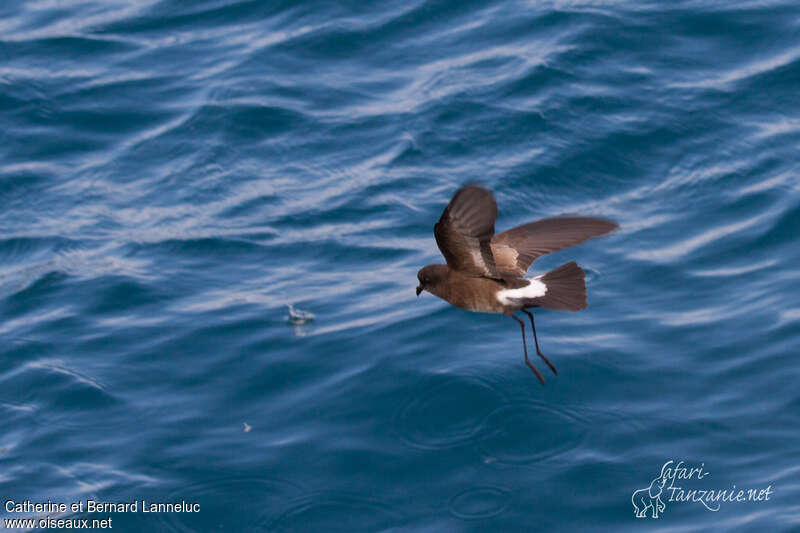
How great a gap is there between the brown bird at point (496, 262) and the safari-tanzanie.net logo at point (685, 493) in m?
2.02

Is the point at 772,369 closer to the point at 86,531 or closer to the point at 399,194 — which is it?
the point at 399,194

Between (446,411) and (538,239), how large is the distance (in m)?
2.49

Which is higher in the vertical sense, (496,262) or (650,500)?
(496,262)

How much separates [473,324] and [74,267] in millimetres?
4153

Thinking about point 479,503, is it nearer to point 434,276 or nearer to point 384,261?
point 434,276

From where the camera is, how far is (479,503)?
8.30 meters

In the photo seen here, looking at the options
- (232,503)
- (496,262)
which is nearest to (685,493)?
(496,262)

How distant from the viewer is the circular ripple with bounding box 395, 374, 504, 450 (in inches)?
352

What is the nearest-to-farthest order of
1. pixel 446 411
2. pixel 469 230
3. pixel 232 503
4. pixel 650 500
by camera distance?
pixel 469 230
pixel 650 500
pixel 232 503
pixel 446 411

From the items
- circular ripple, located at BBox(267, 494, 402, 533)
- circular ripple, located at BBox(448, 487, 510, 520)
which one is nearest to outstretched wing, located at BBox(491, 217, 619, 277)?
circular ripple, located at BBox(448, 487, 510, 520)

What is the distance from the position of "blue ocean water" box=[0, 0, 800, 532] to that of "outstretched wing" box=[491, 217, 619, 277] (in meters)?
2.16

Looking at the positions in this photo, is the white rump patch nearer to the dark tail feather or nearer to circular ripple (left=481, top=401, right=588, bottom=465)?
the dark tail feather

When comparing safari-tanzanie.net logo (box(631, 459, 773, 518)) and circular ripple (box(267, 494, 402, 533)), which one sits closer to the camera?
safari-tanzanie.net logo (box(631, 459, 773, 518))

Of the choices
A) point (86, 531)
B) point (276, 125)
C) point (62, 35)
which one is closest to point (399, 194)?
point (276, 125)
